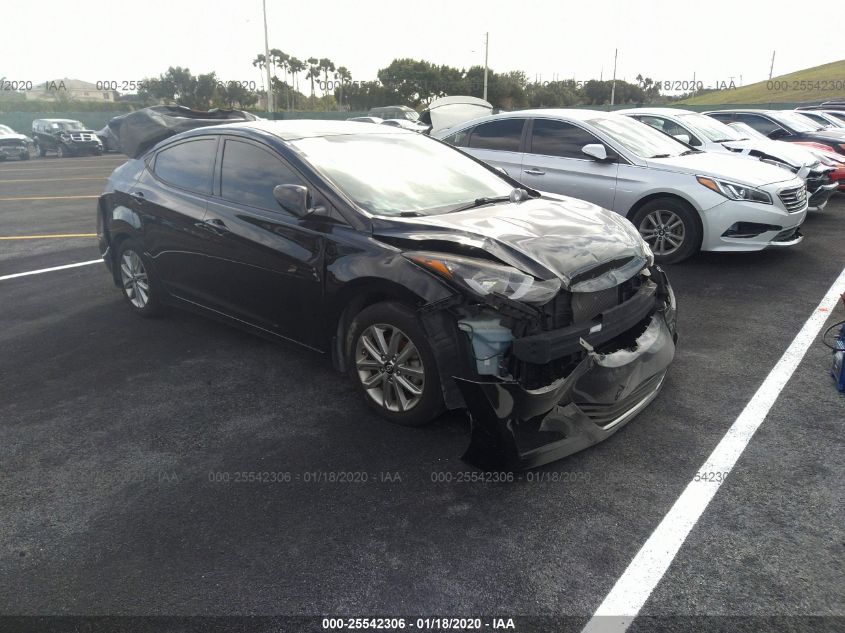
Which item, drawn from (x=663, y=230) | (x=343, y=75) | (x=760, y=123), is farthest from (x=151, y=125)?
(x=343, y=75)

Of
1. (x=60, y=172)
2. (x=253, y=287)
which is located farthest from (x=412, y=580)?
(x=60, y=172)

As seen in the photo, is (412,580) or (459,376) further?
(459,376)

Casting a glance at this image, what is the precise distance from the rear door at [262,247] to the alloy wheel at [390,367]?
1.46ft

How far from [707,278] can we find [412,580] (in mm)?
5124

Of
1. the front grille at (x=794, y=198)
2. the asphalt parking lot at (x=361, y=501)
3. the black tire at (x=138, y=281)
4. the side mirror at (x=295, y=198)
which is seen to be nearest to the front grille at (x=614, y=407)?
the asphalt parking lot at (x=361, y=501)

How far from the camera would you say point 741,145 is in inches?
371

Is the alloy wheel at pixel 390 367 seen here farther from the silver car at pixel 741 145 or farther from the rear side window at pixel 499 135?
the silver car at pixel 741 145

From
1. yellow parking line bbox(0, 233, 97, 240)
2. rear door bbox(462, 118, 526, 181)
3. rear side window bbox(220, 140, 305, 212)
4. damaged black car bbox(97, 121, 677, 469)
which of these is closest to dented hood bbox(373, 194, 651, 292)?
damaged black car bbox(97, 121, 677, 469)

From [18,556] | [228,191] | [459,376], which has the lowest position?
[18,556]

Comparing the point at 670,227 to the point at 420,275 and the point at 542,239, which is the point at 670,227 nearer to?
the point at 542,239

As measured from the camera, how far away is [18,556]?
265cm

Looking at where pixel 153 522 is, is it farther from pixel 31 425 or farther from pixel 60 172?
pixel 60 172

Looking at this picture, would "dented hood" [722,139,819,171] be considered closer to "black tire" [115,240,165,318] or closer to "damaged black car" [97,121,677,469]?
"damaged black car" [97,121,677,469]

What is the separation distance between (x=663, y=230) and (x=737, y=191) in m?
0.81
